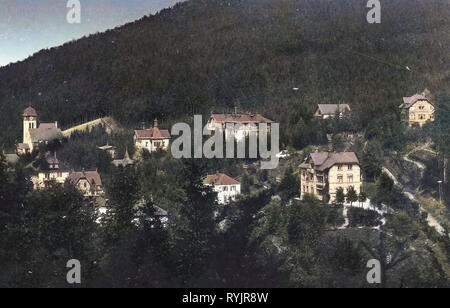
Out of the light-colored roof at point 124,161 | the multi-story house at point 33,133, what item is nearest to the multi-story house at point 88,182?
the light-colored roof at point 124,161

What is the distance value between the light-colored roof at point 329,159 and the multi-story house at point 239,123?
7101 millimetres

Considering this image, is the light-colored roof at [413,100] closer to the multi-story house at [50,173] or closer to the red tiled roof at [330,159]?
the red tiled roof at [330,159]

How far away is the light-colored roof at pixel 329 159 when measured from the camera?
2630 cm

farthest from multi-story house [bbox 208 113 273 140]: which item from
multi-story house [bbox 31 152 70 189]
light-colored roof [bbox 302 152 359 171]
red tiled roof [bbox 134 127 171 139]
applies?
multi-story house [bbox 31 152 70 189]

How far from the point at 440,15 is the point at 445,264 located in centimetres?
4092

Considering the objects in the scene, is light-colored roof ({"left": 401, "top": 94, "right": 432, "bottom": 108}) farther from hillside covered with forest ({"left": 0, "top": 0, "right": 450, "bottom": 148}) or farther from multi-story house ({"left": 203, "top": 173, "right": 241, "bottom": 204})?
multi-story house ({"left": 203, "top": 173, "right": 241, "bottom": 204})

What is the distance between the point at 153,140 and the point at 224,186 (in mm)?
7744

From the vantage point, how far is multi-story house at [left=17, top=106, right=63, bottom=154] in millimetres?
35906

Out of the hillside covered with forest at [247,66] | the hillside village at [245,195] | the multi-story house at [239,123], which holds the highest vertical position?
the hillside covered with forest at [247,66]

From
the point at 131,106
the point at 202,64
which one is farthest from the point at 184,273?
the point at 202,64

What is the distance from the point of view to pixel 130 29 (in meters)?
67.2

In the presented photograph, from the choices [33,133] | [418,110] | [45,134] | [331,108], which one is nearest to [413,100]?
[418,110]

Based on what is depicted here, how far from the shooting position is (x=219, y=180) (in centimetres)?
2834

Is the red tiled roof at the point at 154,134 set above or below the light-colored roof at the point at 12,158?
above
